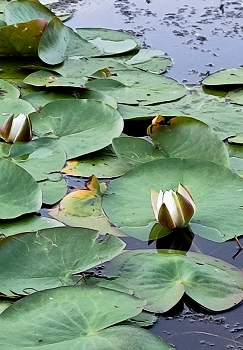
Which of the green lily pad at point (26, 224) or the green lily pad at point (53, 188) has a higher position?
the green lily pad at point (26, 224)

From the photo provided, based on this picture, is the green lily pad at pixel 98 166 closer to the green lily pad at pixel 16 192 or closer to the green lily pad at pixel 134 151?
the green lily pad at pixel 134 151

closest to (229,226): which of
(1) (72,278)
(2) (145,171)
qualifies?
(2) (145,171)

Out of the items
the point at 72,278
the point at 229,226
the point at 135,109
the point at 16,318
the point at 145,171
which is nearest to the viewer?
the point at 16,318

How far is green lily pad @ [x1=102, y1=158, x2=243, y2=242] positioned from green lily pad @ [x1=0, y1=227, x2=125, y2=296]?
0.12 metres

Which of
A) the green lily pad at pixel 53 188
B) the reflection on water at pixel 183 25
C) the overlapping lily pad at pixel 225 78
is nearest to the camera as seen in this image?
the green lily pad at pixel 53 188

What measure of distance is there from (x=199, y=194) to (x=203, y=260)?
217mm

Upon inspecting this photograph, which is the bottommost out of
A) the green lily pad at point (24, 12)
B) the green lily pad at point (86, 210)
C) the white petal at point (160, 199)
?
the green lily pad at point (86, 210)

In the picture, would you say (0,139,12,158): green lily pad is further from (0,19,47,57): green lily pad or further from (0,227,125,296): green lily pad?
(0,19,47,57): green lily pad

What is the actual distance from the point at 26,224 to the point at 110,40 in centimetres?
122

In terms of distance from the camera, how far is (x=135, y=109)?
1.85m

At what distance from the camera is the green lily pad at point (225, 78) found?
1.99m

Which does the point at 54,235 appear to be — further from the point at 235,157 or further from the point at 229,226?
the point at 235,157

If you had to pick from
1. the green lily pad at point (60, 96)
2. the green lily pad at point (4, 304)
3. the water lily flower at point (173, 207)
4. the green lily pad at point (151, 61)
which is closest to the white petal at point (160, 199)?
the water lily flower at point (173, 207)

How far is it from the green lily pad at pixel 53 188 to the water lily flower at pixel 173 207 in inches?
10.0
